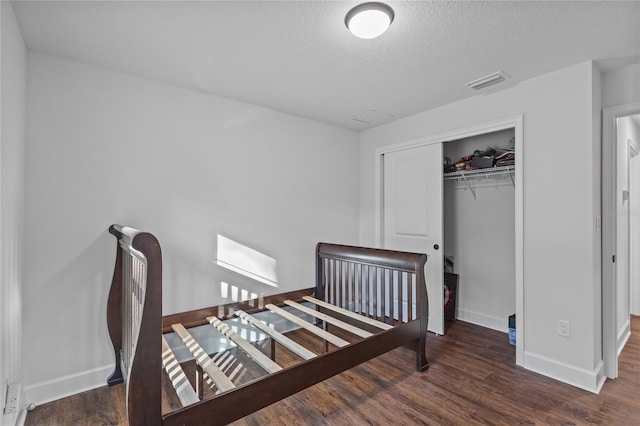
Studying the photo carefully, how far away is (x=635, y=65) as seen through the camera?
217 centimetres

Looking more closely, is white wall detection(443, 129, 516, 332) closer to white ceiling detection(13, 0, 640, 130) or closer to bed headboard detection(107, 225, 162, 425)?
white ceiling detection(13, 0, 640, 130)

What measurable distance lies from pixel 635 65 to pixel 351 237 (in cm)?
278

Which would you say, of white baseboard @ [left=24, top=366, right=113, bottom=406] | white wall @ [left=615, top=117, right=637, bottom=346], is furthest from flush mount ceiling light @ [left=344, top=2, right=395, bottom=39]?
white baseboard @ [left=24, top=366, right=113, bottom=406]

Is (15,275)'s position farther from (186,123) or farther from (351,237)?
(351,237)

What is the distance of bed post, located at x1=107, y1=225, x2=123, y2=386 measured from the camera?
2.14 m

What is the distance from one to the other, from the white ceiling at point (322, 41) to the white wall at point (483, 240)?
1047 millimetres

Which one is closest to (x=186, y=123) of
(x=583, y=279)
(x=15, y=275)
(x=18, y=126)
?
(x=18, y=126)

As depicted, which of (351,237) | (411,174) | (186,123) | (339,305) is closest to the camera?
(186,123)

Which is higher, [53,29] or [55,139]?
[53,29]

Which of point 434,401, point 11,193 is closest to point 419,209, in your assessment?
point 434,401

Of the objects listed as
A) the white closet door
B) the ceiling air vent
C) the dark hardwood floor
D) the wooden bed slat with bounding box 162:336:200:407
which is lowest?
the dark hardwood floor

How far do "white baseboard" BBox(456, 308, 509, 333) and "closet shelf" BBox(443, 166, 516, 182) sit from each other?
1465 mm

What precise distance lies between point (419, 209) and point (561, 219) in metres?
1.26

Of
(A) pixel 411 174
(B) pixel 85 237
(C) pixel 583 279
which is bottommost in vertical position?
(C) pixel 583 279
